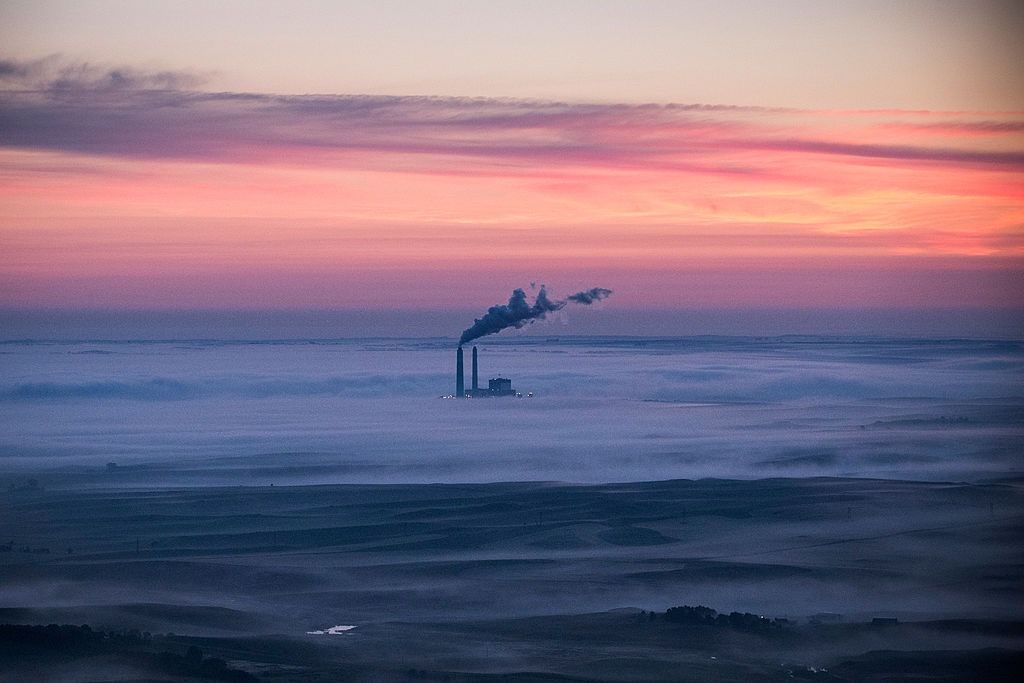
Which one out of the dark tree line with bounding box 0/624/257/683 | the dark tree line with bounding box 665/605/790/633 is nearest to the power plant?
the dark tree line with bounding box 665/605/790/633

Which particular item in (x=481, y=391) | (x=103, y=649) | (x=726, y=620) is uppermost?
(x=481, y=391)

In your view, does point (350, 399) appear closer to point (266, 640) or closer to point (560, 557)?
point (560, 557)

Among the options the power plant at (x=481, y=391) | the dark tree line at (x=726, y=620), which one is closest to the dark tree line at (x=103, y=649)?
the dark tree line at (x=726, y=620)

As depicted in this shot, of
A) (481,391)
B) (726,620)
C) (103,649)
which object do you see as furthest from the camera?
(481,391)

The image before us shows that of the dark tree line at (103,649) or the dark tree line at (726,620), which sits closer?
the dark tree line at (103,649)

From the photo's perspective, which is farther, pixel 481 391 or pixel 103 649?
pixel 481 391

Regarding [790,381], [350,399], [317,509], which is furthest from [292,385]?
[317,509]

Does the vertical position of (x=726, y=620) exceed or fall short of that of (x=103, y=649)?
it falls short

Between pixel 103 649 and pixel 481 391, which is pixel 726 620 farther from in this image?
pixel 481 391

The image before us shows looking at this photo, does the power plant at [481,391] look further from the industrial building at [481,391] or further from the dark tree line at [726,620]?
the dark tree line at [726,620]

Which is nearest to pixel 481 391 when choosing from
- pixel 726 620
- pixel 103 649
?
pixel 726 620

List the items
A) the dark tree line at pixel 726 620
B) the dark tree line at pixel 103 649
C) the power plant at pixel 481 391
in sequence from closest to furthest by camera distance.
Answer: the dark tree line at pixel 103 649 < the dark tree line at pixel 726 620 < the power plant at pixel 481 391
